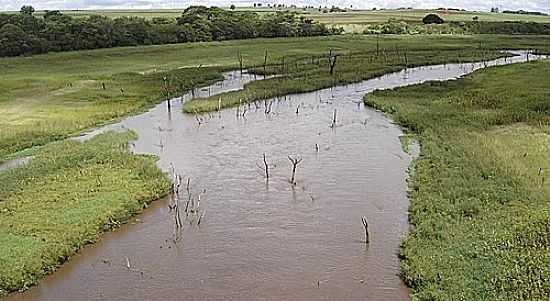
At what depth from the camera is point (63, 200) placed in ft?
50.7

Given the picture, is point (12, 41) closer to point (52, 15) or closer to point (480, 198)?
point (52, 15)

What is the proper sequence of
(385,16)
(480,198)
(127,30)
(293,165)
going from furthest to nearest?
(385,16), (127,30), (293,165), (480,198)

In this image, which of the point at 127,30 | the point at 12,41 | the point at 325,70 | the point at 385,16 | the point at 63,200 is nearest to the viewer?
the point at 63,200

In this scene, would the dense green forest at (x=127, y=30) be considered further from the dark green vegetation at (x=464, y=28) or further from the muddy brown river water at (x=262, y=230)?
the muddy brown river water at (x=262, y=230)

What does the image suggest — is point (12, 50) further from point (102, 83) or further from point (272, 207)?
point (272, 207)

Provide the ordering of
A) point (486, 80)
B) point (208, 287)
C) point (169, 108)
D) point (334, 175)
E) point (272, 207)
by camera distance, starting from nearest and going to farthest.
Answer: point (208, 287), point (272, 207), point (334, 175), point (169, 108), point (486, 80)

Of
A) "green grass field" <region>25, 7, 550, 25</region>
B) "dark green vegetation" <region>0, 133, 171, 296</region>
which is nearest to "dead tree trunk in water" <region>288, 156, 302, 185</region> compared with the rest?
"dark green vegetation" <region>0, 133, 171, 296</region>

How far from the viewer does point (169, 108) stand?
1192 inches

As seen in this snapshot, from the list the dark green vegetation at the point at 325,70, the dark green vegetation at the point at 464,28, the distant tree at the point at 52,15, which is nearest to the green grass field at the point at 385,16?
the dark green vegetation at the point at 464,28

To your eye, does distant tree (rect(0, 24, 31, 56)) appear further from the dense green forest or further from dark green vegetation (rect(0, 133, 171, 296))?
dark green vegetation (rect(0, 133, 171, 296))

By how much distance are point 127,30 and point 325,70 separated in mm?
24029

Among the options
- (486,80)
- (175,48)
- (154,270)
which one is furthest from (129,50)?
(154,270)

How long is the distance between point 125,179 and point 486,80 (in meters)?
26.6

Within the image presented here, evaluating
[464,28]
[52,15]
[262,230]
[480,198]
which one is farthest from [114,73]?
[464,28]
